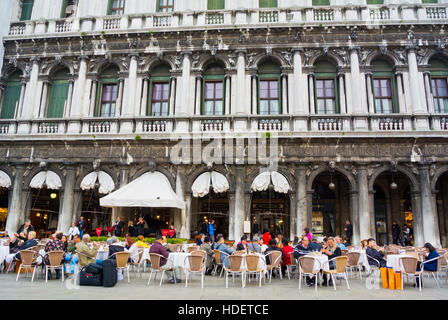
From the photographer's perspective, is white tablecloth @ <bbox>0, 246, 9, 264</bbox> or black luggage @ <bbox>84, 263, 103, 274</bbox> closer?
black luggage @ <bbox>84, 263, 103, 274</bbox>

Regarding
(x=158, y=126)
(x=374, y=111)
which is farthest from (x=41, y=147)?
(x=374, y=111)

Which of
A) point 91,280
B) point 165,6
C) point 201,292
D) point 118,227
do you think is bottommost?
point 201,292

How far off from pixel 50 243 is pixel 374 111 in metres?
14.8

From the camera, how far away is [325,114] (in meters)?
16.1

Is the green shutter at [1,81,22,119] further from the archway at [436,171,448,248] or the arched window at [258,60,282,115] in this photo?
the archway at [436,171,448,248]

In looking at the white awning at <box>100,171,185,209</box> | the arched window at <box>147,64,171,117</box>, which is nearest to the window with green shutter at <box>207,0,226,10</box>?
the arched window at <box>147,64,171,117</box>

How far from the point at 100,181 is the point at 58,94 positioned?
5818 millimetres

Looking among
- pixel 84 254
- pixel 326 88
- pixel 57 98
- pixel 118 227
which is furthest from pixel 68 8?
pixel 84 254

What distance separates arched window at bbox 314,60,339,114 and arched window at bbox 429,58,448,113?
4.71 meters

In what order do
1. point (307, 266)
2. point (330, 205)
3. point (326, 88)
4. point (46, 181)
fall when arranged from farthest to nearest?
point (330, 205) → point (326, 88) → point (46, 181) → point (307, 266)

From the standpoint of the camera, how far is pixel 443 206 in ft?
56.1

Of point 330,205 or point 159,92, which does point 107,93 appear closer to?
point 159,92

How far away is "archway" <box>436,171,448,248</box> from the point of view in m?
16.7
